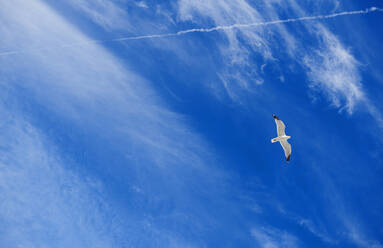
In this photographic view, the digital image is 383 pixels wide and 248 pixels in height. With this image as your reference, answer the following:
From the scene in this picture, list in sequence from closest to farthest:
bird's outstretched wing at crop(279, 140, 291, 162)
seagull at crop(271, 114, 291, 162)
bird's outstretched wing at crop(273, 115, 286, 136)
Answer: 1. bird's outstretched wing at crop(273, 115, 286, 136)
2. seagull at crop(271, 114, 291, 162)
3. bird's outstretched wing at crop(279, 140, 291, 162)

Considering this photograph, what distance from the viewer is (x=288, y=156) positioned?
52.6 m

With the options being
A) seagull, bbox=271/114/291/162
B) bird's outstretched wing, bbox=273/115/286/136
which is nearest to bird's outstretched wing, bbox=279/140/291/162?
seagull, bbox=271/114/291/162

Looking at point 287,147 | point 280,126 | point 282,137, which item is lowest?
point 282,137

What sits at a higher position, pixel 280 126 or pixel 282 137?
pixel 280 126

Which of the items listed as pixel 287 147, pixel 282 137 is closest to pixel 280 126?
pixel 282 137

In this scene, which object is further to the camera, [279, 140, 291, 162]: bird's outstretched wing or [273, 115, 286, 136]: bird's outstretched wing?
[279, 140, 291, 162]: bird's outstretched wing

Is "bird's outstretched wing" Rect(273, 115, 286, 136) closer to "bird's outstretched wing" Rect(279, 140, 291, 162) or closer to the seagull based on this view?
the seagull

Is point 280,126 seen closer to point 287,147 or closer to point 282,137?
point 282,137

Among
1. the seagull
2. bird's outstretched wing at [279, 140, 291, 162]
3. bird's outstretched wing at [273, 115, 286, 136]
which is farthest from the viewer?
bird's outstretched wing at [279, 140, 291, 162]

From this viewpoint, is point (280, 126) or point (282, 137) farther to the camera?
point (282, 137)

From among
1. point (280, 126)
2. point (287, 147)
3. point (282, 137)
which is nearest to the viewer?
point (280, 126)

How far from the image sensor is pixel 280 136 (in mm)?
49531

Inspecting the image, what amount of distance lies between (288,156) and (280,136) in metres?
5.17

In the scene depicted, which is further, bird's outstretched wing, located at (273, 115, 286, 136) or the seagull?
the seagull
